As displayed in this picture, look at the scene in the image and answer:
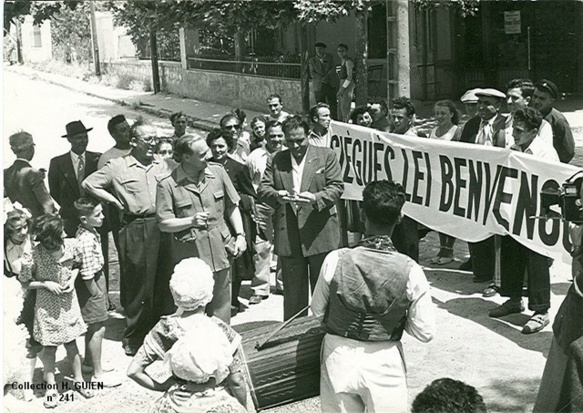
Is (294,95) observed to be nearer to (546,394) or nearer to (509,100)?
(509,100)

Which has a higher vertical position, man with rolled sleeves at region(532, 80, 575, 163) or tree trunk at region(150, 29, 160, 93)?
tree trunk at region(150, 29, 160, 93)

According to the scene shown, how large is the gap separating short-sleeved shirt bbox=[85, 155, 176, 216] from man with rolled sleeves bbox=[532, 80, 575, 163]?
3.36 m

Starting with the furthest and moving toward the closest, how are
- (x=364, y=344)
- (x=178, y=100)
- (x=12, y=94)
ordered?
(x=178, y=100)
(x=12, y=94)
(x=364, y=344)

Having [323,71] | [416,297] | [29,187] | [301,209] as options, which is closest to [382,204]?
[416,297]

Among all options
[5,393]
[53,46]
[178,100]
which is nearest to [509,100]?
[5,393]

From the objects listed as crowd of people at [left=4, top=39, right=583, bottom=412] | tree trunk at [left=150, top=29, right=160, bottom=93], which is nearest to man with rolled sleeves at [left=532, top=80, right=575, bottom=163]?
crowd of people at [left=4, top=39, right=583, bottom=412]

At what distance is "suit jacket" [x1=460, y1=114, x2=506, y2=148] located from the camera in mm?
7238

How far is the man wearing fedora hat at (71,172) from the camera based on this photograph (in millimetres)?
6824

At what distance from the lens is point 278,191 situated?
19.6ft

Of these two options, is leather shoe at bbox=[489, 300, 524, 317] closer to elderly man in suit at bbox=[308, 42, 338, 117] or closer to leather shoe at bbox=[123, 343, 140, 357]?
leather shoe at bbox=[123, 343, 140, 357]

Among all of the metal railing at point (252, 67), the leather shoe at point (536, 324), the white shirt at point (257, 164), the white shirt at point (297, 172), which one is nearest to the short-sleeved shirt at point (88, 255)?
the white shirt at point (297, 172)

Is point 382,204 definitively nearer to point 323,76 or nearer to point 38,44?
point 323,76

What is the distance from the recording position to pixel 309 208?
5.99m

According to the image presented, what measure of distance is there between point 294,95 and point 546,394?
54.6 ft
